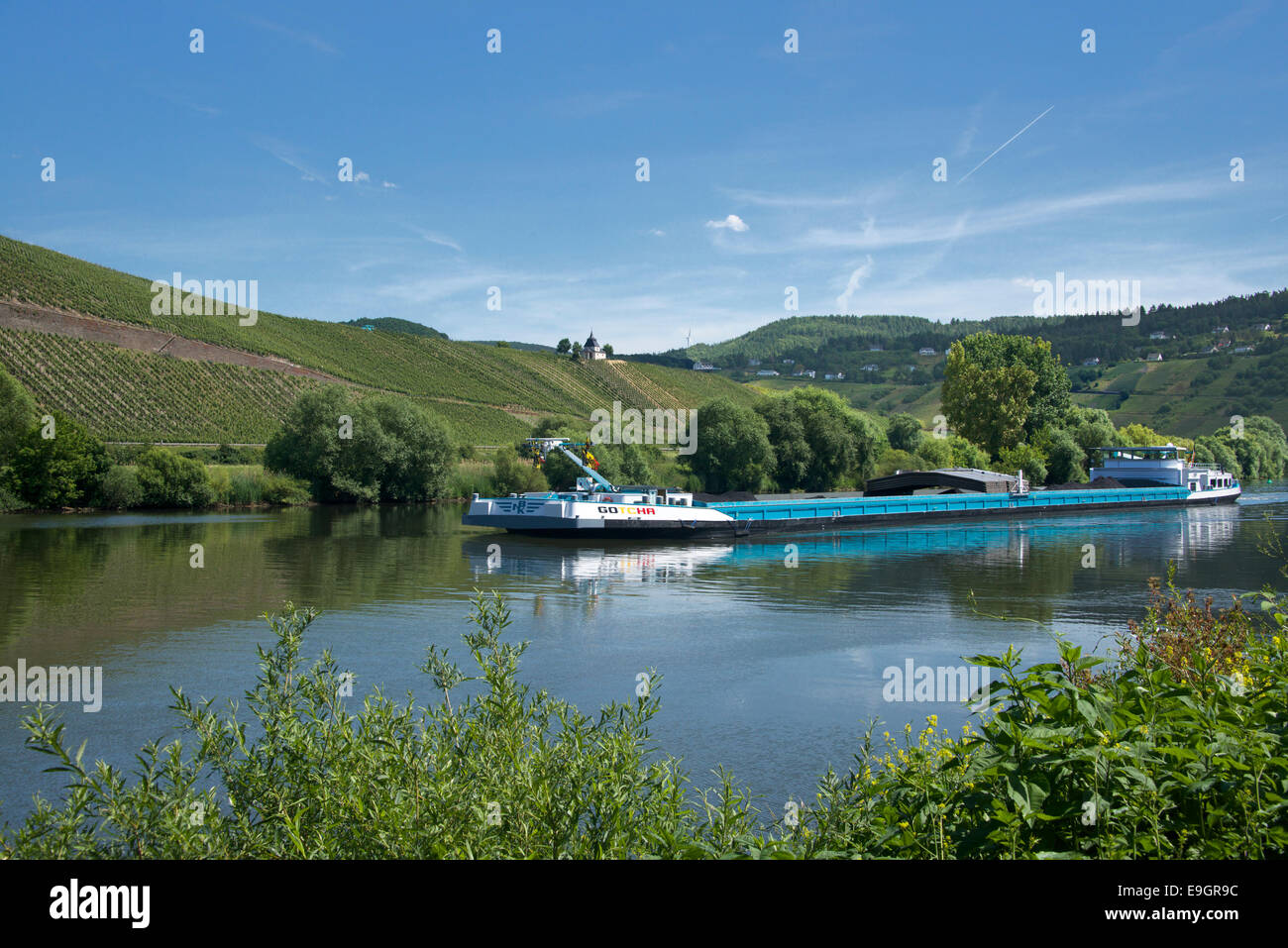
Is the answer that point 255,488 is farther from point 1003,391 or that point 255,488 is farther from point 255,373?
point 1003,391

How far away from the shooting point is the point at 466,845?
4199 mm

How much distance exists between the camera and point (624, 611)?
21078 millimetres

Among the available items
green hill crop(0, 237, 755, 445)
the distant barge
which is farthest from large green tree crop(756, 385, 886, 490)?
green hill crop(0, 237, 755, 445)

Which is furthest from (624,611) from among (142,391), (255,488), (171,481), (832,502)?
(142,391)

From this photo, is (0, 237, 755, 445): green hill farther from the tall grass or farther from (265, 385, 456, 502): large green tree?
(265, 385, 456, 502): large green tree

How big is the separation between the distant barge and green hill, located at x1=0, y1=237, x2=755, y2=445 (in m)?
45.4

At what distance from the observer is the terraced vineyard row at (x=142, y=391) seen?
75.1m

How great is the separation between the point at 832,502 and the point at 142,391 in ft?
214

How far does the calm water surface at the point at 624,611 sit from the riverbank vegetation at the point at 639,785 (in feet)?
2.50

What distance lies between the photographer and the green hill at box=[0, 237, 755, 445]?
78.8 meters

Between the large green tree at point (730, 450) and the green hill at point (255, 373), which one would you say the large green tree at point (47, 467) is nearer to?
the green hill at point (255, 373)

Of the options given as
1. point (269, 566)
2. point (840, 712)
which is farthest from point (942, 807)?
point (269, 566)

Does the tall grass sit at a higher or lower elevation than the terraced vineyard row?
lower
